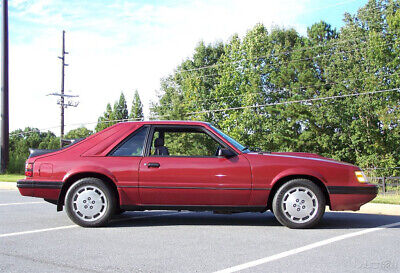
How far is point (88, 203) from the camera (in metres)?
6.33

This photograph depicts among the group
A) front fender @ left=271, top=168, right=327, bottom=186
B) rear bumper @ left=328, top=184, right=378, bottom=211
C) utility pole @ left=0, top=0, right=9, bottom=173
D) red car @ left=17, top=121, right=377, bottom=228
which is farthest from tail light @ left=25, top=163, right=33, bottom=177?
utility pole @ left=0, top=0, right=9, bottom=173

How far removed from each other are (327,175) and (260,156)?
3.27 ft

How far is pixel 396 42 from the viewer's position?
37.5 meters

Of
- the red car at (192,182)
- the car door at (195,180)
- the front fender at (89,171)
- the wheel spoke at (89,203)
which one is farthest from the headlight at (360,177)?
the wheel spoke at (89,203)

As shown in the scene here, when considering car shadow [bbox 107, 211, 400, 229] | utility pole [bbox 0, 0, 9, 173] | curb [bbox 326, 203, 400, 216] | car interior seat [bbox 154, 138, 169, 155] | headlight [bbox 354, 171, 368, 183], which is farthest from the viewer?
utility pole [bbox 0, 0, 9, 173]

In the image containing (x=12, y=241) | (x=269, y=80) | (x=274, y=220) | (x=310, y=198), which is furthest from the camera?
(x=269, y=80)

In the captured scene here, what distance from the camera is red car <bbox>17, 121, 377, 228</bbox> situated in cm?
619

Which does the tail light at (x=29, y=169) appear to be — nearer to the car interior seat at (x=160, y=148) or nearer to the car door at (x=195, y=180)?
the car door at (x=195, y=180)

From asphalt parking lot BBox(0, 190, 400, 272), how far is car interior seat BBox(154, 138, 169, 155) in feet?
3.70

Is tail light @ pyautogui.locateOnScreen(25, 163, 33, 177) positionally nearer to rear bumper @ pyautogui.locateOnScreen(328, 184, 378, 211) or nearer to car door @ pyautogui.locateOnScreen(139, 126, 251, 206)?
car door @ pyautogui.locateOnScreen(139, 126, 251, 206)

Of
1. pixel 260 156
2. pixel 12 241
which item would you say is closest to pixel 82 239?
pixel 12 241

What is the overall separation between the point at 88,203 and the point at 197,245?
2.04 m

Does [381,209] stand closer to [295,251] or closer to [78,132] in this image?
[295,251]

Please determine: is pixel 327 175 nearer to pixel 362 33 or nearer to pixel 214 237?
pixel 214 237
